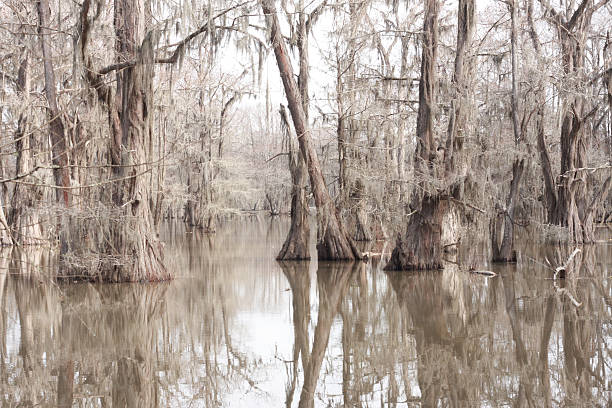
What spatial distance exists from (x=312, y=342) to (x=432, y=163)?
6.73 meters

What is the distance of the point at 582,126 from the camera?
20156mm

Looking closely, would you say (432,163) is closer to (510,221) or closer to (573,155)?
(510,221)

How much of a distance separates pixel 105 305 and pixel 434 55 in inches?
318

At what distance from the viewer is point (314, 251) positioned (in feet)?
66.7

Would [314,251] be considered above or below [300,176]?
below

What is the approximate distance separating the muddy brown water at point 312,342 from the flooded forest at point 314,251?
4 centimetres

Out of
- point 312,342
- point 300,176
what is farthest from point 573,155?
point 312,342

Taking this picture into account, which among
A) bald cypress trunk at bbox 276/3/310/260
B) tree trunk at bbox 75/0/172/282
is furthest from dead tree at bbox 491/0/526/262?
tree trunk at bbox 75/0/172/282

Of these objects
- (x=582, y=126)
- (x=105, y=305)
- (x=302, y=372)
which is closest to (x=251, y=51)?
(x=105, y=305)

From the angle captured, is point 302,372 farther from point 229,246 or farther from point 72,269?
point 229,246

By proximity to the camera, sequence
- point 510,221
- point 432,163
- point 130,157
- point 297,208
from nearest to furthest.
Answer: point 130,157 → point 432,163 → point 510,221 → point 297,208

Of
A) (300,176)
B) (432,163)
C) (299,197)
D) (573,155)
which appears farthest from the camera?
(573,155)

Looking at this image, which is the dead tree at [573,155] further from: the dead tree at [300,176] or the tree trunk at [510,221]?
the dead tree at [300,176]

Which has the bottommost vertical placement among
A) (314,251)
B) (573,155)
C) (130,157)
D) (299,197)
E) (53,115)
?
(314,251)
